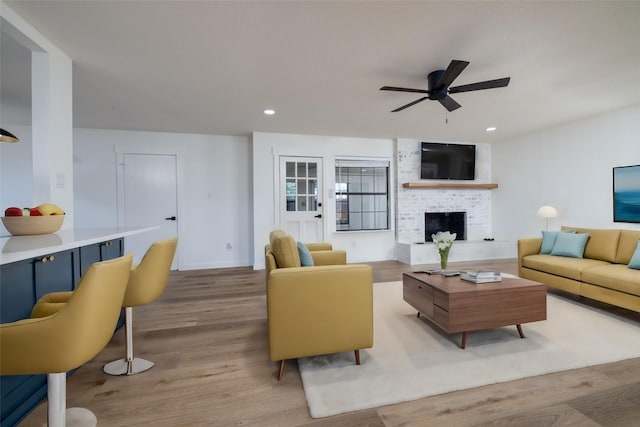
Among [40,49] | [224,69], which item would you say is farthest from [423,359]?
[40,49]

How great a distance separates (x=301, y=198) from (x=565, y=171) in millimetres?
4622

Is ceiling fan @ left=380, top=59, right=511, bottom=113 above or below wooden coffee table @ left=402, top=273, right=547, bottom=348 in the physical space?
above

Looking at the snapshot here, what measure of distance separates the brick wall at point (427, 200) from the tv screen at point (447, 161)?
0.16m

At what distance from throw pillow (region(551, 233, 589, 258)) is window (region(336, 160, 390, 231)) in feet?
8.99

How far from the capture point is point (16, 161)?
4215 millimetres

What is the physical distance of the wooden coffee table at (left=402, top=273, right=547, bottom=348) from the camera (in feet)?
6.77

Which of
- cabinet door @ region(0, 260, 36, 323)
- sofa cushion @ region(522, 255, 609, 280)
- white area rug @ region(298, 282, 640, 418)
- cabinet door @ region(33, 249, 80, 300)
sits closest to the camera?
cabinet door @ region(0, 260, 36, 323)

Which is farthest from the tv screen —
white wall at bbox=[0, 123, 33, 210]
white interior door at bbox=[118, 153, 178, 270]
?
white wall at bbox=[0, 123, 33, 210]

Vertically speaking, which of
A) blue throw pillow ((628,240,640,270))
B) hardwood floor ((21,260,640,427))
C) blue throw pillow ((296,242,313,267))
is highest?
blue throw pillow ((296,242,313,267))

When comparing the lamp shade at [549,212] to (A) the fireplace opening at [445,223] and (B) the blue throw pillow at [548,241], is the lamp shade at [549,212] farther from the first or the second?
(A) the fireplace opening at [445,223]

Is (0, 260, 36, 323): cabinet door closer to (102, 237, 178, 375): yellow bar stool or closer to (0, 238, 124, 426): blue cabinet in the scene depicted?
(0, 238, 124, 426): blue cabinet

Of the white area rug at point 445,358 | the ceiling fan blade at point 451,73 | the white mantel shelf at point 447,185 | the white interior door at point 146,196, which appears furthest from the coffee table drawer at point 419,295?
the white interior door at point 146,196

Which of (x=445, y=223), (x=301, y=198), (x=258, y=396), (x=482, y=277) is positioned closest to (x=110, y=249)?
(x=258, y=396)

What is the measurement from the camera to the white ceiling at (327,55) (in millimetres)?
1820
